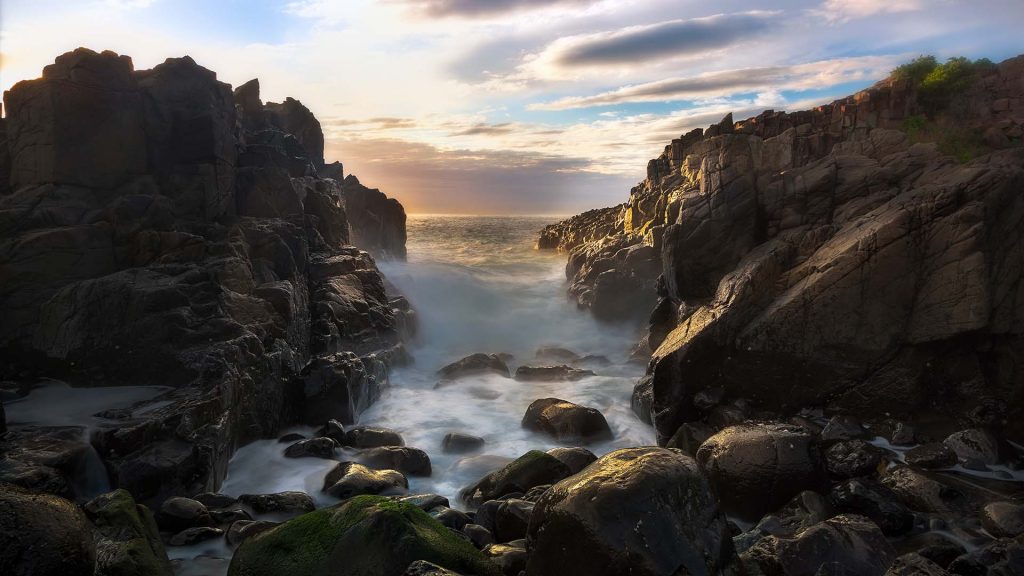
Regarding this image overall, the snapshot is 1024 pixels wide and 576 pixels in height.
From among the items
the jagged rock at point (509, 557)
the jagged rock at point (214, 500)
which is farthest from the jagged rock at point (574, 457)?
the jagged rock at point (214, 500)

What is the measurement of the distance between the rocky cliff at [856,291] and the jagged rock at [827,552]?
6395 mm

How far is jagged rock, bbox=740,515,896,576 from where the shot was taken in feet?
24.2

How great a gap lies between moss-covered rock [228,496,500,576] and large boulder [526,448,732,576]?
3.20ft

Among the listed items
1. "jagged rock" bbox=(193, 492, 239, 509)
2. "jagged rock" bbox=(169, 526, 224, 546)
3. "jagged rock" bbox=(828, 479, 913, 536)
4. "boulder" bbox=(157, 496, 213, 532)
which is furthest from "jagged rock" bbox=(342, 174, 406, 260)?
"jagged rock" bbox=(828, 479, 913, 536)

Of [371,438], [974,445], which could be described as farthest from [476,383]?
Answer: [974,445]

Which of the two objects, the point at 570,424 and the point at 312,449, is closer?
the point at 312,449

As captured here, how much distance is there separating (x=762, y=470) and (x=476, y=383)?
1180 cm

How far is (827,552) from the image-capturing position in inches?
295

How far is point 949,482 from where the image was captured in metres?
10.5

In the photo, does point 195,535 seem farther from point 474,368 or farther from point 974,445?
point 974,445

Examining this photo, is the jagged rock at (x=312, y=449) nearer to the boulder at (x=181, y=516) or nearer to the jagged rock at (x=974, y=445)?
the boulder at (x=181, y=516)

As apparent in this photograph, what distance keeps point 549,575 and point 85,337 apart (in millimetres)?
12115

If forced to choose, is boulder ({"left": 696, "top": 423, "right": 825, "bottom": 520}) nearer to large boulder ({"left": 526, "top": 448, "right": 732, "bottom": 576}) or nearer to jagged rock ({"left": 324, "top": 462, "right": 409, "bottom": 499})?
large boulder ({"left": 526, "top": 448, "right": 732, "bottom": 576})

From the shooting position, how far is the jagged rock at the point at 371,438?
1411 cm
